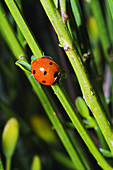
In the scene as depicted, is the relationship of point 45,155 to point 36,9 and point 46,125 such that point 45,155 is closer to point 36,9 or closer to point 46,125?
point 46,125

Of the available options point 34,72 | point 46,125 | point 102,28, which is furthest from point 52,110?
point 46,125

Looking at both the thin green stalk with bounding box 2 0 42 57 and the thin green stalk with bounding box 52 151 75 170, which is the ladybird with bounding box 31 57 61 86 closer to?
the thin green stalk with bounding box 2 0 42 57

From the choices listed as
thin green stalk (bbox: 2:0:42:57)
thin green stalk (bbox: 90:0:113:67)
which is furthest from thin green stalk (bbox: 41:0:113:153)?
thin green stalk (bbox: 90:0:113:67)

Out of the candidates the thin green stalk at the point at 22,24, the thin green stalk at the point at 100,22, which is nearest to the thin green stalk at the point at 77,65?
the thin green stalk at the point at 22,24

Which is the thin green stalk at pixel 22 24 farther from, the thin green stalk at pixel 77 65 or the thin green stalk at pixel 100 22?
the thin green stalk at pixel 100 22

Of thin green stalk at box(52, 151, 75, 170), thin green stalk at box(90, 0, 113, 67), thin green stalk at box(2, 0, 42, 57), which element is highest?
thin green stalk at box(2, 0, 42, 57)
